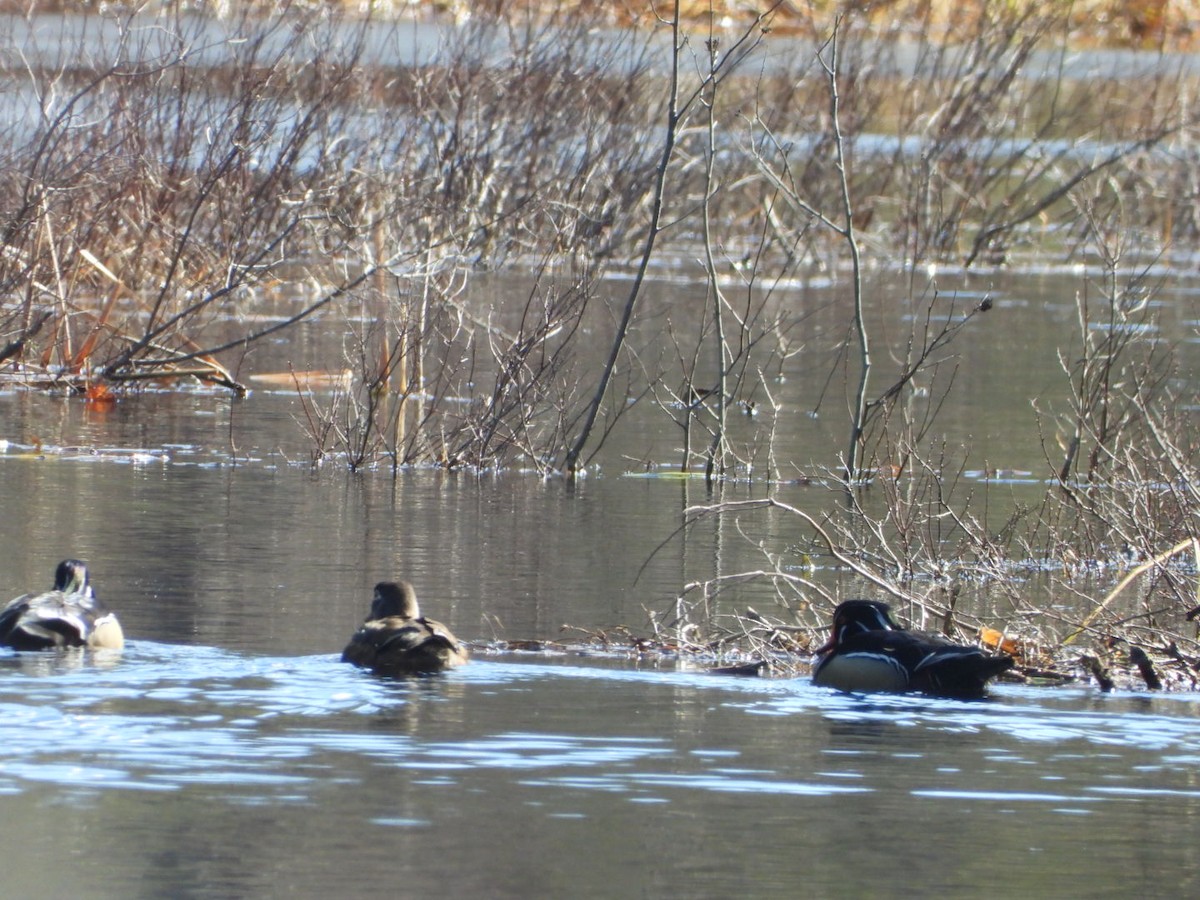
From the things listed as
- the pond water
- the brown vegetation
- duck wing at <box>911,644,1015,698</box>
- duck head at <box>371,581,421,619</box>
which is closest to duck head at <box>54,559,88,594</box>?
the pond water

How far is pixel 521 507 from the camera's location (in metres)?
13.0

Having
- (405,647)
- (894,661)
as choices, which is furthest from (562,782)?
(894,661)

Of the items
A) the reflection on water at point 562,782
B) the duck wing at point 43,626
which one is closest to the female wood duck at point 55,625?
the duck wing at point 43,626

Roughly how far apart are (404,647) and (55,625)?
1200 mm

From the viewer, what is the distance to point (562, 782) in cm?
679

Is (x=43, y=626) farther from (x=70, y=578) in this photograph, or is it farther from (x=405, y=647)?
(x=405, y=647)

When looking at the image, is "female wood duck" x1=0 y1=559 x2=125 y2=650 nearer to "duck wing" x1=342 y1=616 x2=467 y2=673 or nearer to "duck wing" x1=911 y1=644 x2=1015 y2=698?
"duck wing" x1=342 y1=616 x2=467 y2=673

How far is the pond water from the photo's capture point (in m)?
6.00

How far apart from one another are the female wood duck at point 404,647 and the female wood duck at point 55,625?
0.83 metres

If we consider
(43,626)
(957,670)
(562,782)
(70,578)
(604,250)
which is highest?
(604,250)

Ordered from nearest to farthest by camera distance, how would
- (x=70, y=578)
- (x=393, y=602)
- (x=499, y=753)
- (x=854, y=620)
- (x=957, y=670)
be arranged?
(x=499, y=753) < (x=957, y=670) < (x=854, y=620) < (x=393, y=602) < (x=70, y=578)

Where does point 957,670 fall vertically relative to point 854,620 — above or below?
below

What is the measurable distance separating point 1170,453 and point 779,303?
1532 centimetres

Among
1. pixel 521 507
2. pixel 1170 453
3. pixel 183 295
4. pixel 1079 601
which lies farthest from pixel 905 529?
pixel 183 295
